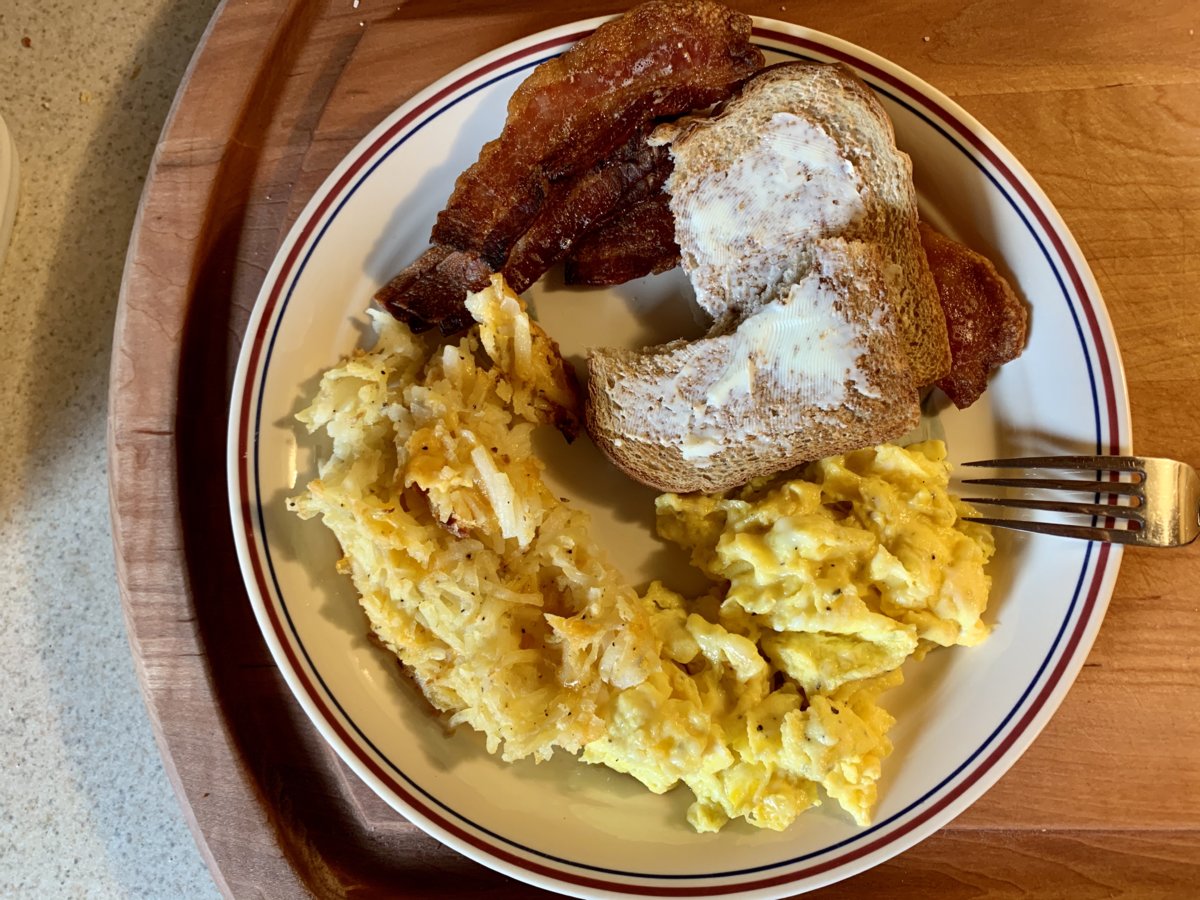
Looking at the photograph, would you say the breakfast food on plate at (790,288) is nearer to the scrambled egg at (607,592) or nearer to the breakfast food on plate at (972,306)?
the breakfast food on plate at (972,306)

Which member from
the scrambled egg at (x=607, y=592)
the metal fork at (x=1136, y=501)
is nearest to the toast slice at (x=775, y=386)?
the scrambled egg at (x=607, y=592)

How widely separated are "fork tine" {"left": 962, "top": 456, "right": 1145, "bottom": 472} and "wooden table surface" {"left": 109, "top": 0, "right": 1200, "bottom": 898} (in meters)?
0.22

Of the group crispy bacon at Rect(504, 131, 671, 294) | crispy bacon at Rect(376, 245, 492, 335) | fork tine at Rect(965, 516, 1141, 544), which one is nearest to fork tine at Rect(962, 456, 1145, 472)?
fork tine at Rect(965, 516, 1141, 544)

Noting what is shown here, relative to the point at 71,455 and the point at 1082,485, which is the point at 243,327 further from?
the point at 1082,485

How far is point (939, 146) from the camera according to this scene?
1.74 metres

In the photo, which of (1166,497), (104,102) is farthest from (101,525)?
(1166,497)

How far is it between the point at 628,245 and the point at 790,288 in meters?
0.39

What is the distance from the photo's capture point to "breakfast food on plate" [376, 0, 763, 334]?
1.67 metres

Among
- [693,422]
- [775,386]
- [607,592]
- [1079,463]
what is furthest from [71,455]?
[1079,463]

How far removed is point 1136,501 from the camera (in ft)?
5.54

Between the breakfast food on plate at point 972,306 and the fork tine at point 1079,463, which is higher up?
the breakfast food on plate at point 972,306

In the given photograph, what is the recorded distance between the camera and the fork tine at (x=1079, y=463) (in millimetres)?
1673

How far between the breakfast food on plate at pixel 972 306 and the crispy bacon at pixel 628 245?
1.87ft

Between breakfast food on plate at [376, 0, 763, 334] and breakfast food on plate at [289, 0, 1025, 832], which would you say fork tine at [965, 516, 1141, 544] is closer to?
breakfast food on plate at [289, 0, 1025, 832]
